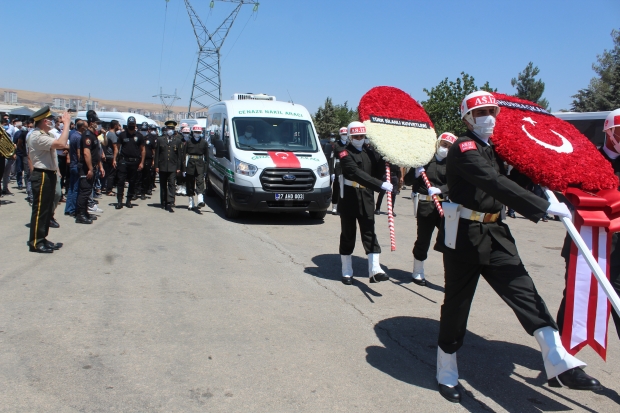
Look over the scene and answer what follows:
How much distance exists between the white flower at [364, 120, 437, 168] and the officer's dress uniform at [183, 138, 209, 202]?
719 centimetres

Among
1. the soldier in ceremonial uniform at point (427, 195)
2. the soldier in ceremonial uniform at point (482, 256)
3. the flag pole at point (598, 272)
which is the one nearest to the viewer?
the flag pole at point (598, 272)

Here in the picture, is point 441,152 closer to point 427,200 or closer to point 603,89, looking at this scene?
point 427,200

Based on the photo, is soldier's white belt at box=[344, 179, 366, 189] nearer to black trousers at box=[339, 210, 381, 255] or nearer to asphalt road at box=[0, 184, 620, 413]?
black trousers at box=[339, 210, 381, 255]

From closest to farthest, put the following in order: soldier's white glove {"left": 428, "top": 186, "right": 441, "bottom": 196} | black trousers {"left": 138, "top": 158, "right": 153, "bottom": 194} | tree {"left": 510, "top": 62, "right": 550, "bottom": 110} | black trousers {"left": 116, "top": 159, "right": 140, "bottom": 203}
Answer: soldier's white glove {"left": 428, "top": 186, "right": 441, "bottom": 196}, black trousers {"left": 116, "top": 159, "right": 140, "bottom": 203}, black trousers {"left": 138, "top": 158, "right": 153, "bottom": 194}, tree {"left": 510, "top": 62, "right": 550, "bottom": 110}

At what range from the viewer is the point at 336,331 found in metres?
4.97

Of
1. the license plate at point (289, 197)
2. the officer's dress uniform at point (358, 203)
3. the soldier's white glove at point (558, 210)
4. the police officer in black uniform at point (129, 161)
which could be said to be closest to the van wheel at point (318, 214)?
the license plate at point (289, 197)

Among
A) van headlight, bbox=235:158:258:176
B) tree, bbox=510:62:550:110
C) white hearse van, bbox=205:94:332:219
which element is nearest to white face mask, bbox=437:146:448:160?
white hearse van, bbox=205:94:332:219

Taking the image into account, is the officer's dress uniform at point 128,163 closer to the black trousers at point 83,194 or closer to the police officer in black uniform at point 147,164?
the police officer in black uniform at point 147,164

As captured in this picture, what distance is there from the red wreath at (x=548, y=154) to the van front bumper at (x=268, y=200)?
7.28 meters

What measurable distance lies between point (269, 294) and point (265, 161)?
5.52 metres

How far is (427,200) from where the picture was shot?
22.3 ft

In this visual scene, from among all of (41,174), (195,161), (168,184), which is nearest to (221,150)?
(195,161)

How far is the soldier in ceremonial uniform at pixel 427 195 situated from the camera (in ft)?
21.9

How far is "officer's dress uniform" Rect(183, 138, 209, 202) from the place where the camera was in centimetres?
1277
